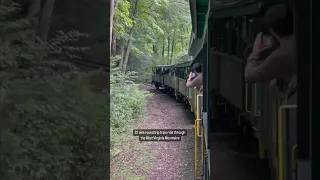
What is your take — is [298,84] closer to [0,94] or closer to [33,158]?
[0,94]

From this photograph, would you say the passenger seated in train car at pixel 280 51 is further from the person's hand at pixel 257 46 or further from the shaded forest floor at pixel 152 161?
the shaded forest floor at pixel 152 161

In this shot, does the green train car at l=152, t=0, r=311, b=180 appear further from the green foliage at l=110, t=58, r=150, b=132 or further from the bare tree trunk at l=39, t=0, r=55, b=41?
the green foliage at l=110, t=58, r=150, b=132

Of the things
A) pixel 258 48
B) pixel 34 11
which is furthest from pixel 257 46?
pixel 34 11

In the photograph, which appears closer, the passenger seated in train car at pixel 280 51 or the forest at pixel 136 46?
the passenger seated in train car at pixel 280 51

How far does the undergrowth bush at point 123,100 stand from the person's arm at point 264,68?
12.9 feet

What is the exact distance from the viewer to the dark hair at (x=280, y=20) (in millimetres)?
1097

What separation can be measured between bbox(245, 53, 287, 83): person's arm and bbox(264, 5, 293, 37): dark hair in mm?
76

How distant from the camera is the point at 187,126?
28.4 ft

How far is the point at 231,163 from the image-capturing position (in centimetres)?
129

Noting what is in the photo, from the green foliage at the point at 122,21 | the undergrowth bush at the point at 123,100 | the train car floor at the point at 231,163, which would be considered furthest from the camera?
the green foliage at the point at 122,21

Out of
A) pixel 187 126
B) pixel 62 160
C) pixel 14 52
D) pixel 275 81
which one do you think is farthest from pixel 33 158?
pixel 187 126

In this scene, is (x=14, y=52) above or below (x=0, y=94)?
above

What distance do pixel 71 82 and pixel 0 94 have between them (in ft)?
1.62

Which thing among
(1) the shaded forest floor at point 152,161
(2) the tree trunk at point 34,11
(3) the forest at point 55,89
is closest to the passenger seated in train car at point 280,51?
(3) the forest at point 55,89
